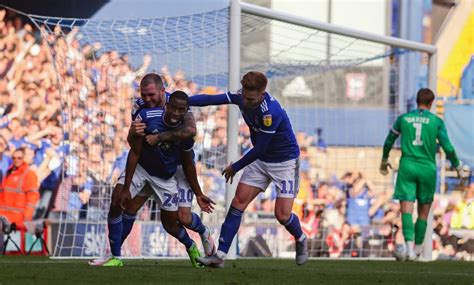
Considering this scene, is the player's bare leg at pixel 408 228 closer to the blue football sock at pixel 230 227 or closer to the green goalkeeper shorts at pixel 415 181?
the green goalkeeper shorts at pixel 415 181

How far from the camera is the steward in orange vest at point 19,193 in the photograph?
16.3m

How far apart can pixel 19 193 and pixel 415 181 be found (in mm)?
5268

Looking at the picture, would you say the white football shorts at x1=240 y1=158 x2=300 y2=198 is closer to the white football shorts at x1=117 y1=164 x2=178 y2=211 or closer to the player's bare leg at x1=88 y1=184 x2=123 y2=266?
the white football shorts at x1=117 y1=164 x2=178 y2=211

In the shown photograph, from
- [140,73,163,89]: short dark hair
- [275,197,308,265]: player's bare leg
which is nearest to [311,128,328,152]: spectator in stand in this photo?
[275,197,308,265]: player's bare leg

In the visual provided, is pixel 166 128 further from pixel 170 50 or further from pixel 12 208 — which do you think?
pixel 12 208

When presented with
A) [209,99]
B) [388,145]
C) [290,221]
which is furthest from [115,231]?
[388,145]

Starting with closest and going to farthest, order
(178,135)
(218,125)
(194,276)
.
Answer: (194,276) → (178,135) → (218,125)

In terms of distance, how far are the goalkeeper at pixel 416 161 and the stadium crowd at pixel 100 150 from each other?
2.13 meters

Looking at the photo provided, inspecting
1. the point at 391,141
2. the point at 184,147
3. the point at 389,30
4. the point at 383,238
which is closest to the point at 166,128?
the point at 184,147

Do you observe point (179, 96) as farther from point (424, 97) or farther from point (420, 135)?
point (420, 135)

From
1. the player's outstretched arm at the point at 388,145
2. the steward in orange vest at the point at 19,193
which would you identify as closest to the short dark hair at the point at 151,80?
the player's outstretched arm at the point at 388,145

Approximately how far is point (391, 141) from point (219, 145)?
2081mm

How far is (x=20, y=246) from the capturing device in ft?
52.4

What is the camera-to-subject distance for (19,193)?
Answer: 1636 cm
